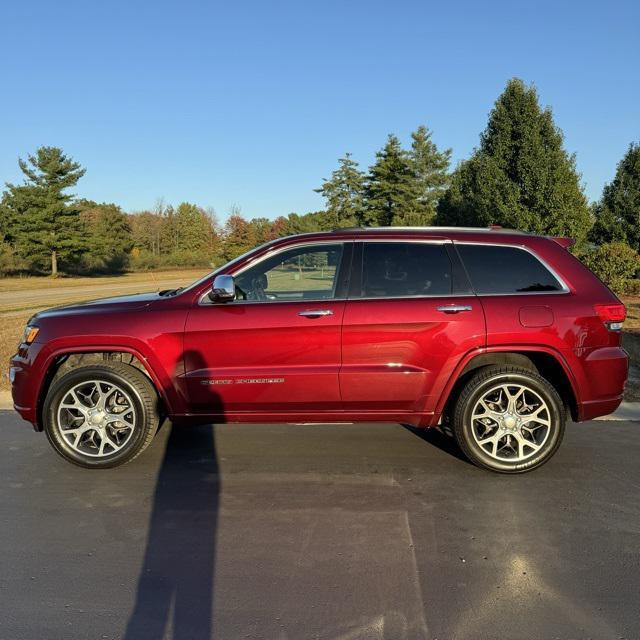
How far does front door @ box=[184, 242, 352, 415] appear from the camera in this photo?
4297 mm

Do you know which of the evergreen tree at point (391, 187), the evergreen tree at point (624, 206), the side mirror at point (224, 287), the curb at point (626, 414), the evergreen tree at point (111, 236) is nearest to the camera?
the side mirror at point (224, 287)

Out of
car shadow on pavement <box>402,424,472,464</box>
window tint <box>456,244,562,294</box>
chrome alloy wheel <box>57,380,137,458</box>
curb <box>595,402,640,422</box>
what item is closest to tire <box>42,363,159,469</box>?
chrome alloy wheel <box>57,380,137,458</box>

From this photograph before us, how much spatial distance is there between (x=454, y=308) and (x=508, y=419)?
37.2 inches

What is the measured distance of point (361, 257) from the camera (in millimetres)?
4504

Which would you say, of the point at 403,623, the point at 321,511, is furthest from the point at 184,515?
the point at 403,623

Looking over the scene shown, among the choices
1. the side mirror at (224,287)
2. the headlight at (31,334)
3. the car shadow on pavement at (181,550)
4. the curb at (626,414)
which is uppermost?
the side mirror at (224,287)

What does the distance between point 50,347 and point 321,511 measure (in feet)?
7.91

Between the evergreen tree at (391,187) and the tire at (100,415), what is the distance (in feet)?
153

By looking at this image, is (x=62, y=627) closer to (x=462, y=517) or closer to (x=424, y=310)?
Result: (x=462, y=517)

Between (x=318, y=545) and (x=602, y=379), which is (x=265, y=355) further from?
(x=602, y=379)

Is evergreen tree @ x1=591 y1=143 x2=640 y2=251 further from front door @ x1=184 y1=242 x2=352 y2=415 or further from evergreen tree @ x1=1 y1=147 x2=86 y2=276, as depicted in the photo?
evergreen tree @ x1=1 y1=147 x2=86 y2=276

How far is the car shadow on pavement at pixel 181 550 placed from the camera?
2.66 meters

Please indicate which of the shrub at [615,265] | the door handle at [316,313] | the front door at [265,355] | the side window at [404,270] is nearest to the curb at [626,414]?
the side window at [404,270]

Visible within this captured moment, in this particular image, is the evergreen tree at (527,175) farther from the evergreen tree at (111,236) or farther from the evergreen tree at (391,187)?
the evergreen tree at (111,236)
